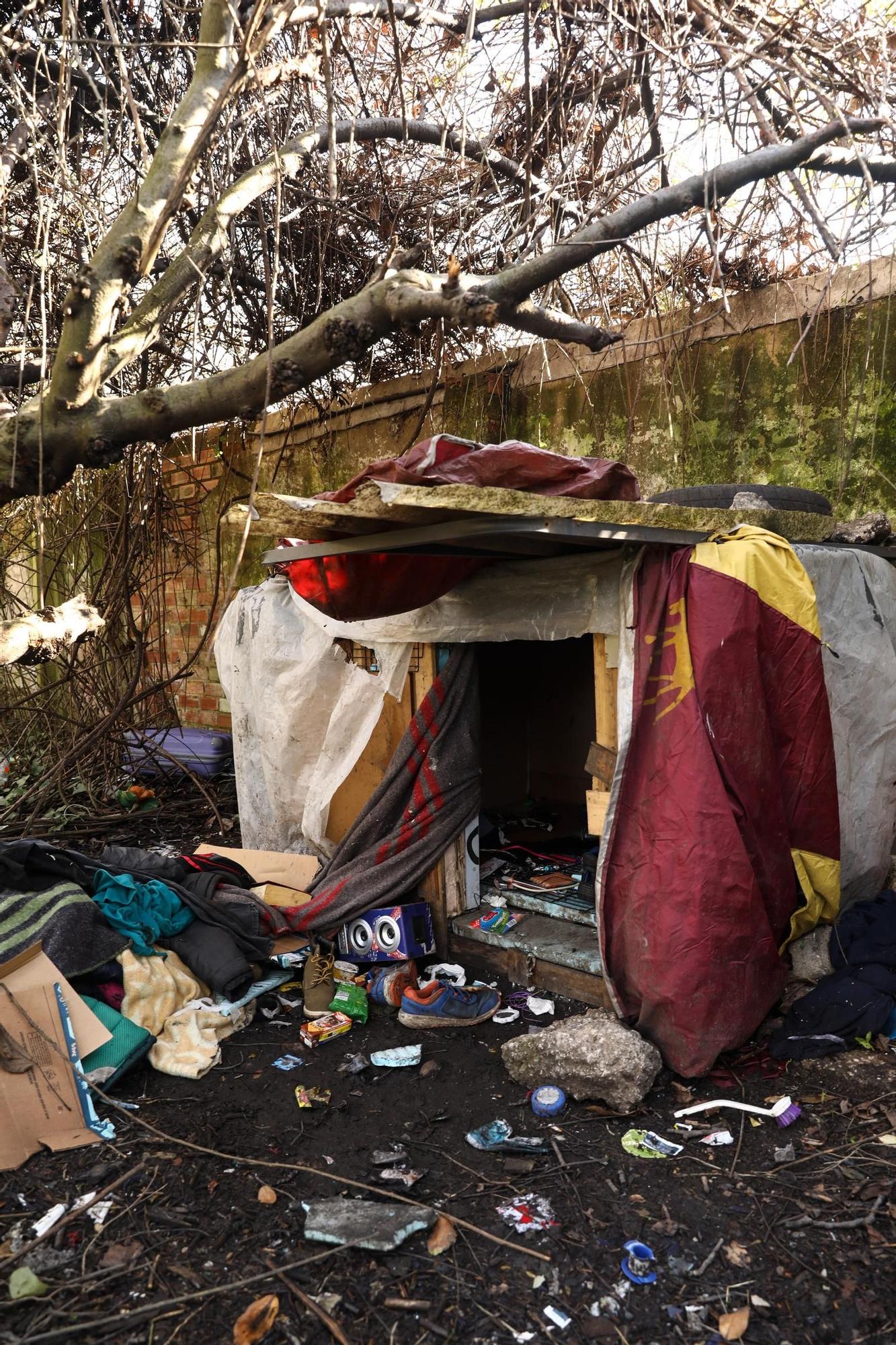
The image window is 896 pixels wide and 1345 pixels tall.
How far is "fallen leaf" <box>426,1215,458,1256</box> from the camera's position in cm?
229

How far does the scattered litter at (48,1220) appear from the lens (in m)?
2.40

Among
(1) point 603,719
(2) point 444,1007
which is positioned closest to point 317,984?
(2) point 444,1007

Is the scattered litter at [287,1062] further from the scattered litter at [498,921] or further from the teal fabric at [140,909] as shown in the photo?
the scattered litter at [498,921]

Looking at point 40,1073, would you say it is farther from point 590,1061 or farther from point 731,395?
point 731,395

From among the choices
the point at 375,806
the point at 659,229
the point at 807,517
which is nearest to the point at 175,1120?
the point at 375,806

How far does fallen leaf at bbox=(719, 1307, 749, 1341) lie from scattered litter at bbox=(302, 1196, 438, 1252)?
754 mm

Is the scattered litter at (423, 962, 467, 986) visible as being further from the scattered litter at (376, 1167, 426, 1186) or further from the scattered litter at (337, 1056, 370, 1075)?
the scattered litter at (376, 1167, 426, 1186)

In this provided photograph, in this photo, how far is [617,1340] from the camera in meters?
2.00

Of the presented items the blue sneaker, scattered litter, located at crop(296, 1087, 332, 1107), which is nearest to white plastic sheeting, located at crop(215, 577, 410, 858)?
the blue sneaker

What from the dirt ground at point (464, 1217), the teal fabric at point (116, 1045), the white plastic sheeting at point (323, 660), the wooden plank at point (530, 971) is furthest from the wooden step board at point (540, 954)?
the teal fabric at point (116, 1045)

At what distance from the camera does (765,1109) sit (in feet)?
9.50

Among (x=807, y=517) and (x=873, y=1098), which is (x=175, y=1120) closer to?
(x=873, y=1098)

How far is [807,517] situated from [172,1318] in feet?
11.2

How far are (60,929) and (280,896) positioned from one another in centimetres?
110
